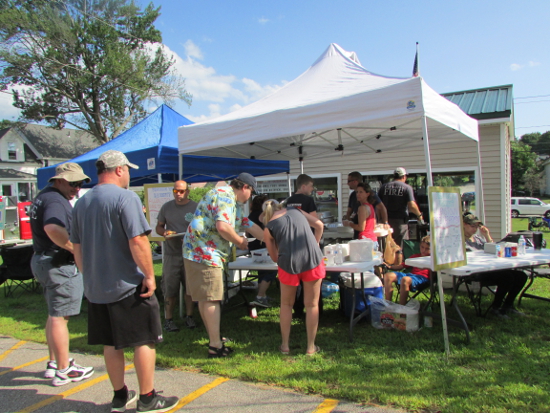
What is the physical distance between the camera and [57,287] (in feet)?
9.30

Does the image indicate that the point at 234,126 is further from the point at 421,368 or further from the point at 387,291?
the point at 421,368

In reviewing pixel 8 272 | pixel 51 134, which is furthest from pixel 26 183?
pixel 8 272

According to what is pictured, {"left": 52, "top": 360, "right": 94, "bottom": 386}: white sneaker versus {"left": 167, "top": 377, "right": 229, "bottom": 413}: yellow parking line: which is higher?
{"left": 52, "top": 360, "right": 94, "bottom": 386}: white sneaker

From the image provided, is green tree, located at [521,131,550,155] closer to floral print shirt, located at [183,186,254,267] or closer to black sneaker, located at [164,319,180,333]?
black sneaker, located at [164,319,180,333]

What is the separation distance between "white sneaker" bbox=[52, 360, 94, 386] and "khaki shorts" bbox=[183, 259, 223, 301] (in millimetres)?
1028

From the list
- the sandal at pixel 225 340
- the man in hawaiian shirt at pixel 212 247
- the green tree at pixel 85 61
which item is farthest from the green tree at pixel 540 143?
the man in hawaiian shirt at pixel 212 247

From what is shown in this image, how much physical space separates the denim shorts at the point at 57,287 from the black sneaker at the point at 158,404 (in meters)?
1.01

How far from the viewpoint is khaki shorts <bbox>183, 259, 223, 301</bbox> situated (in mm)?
3123

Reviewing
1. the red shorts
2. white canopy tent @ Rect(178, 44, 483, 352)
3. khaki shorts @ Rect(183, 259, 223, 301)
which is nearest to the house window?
white canopy tent @ Rect(178, 44, 483, 352)

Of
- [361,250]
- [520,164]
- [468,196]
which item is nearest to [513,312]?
[361,250]

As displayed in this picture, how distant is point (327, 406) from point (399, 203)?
3.73m

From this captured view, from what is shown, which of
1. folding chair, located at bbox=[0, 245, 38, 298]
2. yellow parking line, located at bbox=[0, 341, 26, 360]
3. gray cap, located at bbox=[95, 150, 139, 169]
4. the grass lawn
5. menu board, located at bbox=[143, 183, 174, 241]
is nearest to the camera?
gray cap, located at bbox=[95, 150, 139, 169]

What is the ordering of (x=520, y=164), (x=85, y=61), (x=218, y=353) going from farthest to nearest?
(x=520, y=164)
(x=85, y=61)
(x=218, y=353)

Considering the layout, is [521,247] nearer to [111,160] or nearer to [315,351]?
[315,351]
